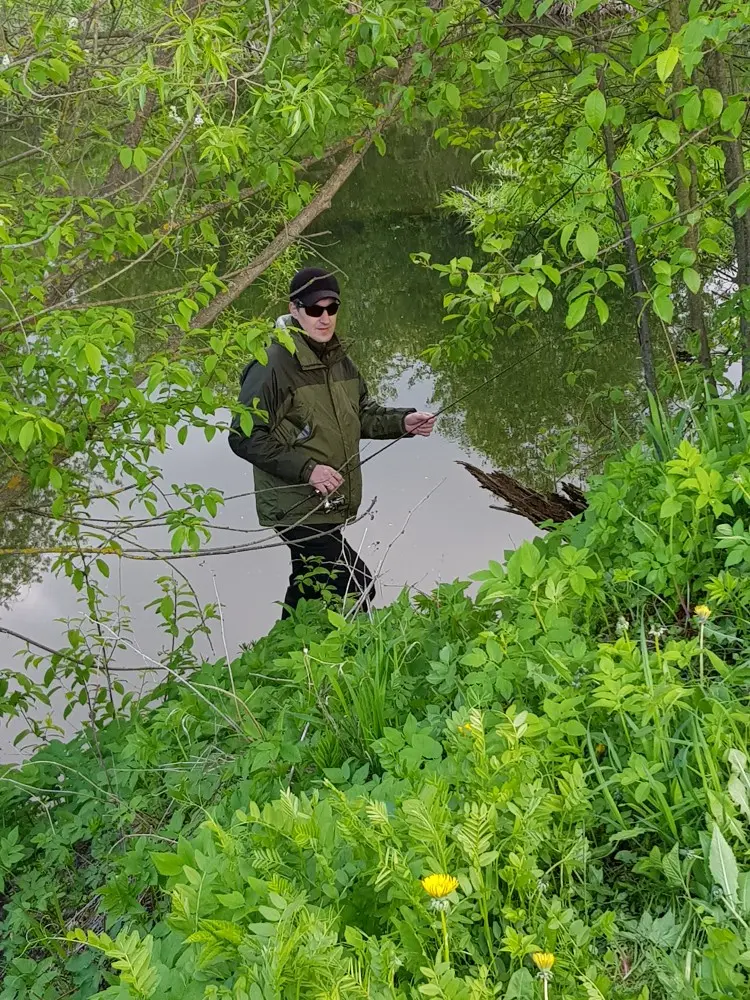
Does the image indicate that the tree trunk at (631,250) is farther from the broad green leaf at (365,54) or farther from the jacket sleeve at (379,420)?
the jacket sleeve at (379,420)

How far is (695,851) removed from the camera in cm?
145

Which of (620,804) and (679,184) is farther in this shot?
(679,184)

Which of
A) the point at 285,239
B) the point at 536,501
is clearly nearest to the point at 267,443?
the point at 285,239

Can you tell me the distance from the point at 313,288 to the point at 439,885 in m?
3.31

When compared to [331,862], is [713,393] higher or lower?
higher

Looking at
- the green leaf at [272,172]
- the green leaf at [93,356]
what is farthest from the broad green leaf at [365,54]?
the green leaf at [93,356]

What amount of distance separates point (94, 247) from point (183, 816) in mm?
1880

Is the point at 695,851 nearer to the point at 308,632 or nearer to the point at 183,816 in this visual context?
the point at 183,816

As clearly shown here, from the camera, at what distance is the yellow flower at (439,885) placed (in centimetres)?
120

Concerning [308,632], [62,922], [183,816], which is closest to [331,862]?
[183,816]

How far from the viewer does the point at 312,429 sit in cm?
419

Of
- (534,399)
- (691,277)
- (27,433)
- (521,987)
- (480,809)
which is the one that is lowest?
(521,987)

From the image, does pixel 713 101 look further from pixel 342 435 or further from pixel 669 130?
pixel 342 435

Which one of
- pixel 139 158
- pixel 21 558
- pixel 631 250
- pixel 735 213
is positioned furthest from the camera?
pixel 21 558
